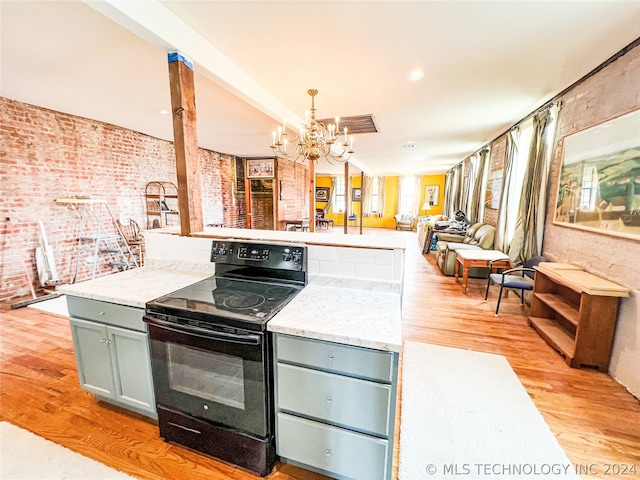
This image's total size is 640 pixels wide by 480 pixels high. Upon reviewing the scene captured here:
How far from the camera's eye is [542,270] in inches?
103

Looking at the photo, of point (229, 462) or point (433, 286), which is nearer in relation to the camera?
point (229, 462)

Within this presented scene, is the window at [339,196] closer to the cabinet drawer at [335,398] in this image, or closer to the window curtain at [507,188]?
the window curtain at [507,188]

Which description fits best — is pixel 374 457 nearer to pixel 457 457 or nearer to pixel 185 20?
pixel 457 457

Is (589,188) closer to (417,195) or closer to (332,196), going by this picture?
(417,195)

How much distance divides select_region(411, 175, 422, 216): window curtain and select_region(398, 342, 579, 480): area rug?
985 cm

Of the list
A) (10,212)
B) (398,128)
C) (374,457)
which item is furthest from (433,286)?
(10,212)

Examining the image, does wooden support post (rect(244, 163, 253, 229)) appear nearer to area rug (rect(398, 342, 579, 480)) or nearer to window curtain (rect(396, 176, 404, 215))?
area rug (rect(398, 342, 579, 480))

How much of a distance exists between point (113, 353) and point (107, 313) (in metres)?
0.25

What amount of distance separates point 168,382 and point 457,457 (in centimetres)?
158

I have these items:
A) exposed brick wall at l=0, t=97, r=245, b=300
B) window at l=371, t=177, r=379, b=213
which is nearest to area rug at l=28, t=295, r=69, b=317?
exposed brick wall at l=0, t=97, r=245, b=300

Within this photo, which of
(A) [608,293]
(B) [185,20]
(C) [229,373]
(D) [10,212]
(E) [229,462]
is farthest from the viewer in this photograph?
(D) [10,212]

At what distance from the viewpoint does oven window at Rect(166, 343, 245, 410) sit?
129 centimetres

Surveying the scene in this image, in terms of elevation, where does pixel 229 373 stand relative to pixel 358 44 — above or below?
below

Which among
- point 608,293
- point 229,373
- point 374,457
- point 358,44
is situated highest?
point 358,44
